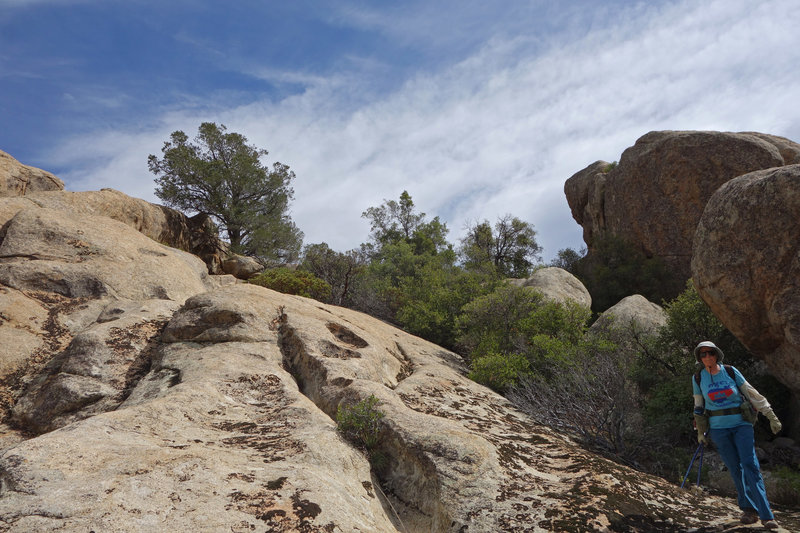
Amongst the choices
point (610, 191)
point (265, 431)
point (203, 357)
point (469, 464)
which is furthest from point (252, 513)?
point (610, 191)

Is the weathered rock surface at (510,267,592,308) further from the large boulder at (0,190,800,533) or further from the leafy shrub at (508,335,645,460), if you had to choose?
the large boulder at (0,190,800,533)

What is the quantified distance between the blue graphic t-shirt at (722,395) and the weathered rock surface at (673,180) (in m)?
19.3

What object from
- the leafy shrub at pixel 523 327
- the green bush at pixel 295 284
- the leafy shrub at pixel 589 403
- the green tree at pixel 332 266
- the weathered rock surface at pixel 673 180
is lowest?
the leafy shrub at pixel 589 403

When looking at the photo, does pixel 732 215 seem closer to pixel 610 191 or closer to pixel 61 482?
pixel 61 482

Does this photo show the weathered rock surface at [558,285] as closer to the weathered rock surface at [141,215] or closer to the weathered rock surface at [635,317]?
the weathered rock surface at [635,317]

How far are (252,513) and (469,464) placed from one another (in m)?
2.78

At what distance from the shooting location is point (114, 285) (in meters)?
10.8

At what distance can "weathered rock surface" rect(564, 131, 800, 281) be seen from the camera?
21.7m

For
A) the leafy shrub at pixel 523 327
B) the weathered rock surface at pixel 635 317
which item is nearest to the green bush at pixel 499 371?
the leafy shrub at pixel 523 327

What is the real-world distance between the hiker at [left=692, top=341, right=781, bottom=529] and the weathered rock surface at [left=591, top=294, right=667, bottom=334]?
9.04m

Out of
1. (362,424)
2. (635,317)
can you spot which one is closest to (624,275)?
(635,317)

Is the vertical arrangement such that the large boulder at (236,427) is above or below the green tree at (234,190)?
below

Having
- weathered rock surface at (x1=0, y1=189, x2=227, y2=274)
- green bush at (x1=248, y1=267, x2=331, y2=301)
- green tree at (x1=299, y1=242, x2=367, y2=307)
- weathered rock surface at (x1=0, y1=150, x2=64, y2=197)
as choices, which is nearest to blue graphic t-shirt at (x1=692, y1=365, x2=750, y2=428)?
weathered rock surface at (x1=0, y1=189, x2=227, y2=274)

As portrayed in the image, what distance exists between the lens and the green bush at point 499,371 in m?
11.5
